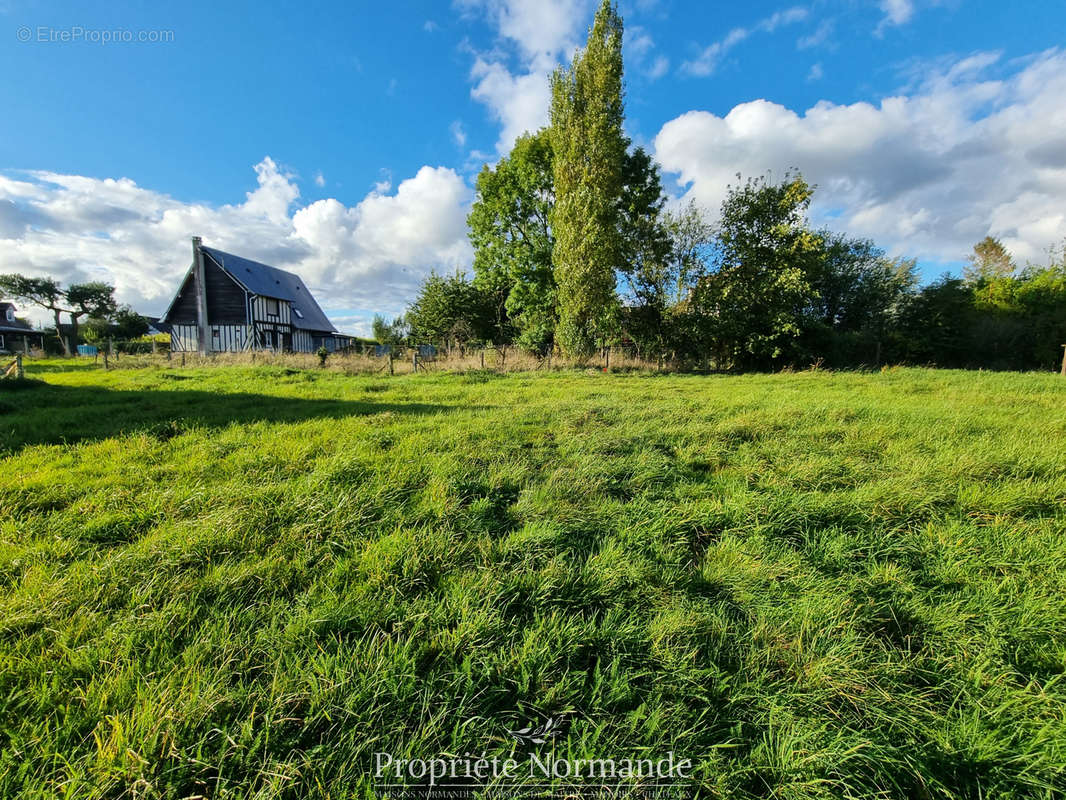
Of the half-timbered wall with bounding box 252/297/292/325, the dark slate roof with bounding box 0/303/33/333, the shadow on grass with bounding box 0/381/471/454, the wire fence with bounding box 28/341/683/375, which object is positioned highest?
the dark slate roof with bounding box 0/303/33/333

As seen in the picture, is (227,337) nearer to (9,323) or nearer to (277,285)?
(277,285)

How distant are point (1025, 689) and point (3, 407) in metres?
11.3

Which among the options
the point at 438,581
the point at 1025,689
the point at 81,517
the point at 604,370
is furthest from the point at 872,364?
the point at 81,517

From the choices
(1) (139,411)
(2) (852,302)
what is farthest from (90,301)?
(2) (852,302)

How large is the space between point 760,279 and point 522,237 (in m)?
12.7

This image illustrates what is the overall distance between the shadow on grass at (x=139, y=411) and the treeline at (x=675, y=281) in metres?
12.3

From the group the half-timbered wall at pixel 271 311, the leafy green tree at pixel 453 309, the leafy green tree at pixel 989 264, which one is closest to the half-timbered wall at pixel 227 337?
the half-timbered wall at pixel 271 311

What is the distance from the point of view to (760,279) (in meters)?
17.4

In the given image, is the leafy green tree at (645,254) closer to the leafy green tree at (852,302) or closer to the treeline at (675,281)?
the treeline at (675,281)

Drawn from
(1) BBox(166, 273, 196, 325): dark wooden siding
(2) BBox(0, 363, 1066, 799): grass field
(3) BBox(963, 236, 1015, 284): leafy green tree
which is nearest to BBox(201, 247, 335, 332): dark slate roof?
(1) BBox(166, 273, 196, 325): dark wooden siding

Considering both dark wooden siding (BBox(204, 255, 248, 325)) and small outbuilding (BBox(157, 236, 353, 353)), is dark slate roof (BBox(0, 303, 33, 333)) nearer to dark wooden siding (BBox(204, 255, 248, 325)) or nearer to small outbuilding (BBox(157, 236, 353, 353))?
small outbuilding (BBox(157, 236, 353, 353))

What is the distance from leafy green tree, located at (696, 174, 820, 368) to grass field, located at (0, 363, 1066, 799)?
1454cm

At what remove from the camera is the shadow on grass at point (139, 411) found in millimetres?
4668

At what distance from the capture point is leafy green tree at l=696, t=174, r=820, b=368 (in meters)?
16.7
